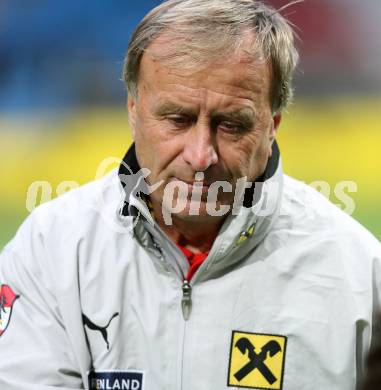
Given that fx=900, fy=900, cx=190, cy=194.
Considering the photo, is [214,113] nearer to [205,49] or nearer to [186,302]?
[205,49]

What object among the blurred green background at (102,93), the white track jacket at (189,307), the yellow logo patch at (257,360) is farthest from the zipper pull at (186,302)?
the blurred green background at (102,93)

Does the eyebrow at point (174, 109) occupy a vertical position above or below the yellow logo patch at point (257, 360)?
above

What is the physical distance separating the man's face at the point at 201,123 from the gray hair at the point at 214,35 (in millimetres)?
28

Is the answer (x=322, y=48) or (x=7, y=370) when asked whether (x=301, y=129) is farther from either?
(x=7, y=370)

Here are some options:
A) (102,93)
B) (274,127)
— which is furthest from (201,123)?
(102,93)

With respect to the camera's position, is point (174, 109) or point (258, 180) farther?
point (258, 180)

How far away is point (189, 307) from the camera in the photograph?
1.98 meters

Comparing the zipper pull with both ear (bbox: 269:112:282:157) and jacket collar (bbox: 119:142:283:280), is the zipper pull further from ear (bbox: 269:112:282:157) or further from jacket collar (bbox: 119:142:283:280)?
ear (bbox: 269:112:282:157)

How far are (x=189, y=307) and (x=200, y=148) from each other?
13.8 inches

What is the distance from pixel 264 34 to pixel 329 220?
1.51 feet

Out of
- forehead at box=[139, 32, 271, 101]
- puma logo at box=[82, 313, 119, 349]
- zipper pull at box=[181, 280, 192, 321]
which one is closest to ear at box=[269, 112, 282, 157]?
forehead at box=[139, 32, 271, 101]

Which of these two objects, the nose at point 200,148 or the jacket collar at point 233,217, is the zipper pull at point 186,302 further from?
the nose at point 200,148

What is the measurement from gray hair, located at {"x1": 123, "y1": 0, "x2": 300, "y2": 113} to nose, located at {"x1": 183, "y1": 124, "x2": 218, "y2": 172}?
5.8 inches

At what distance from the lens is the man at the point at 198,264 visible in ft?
6.44
